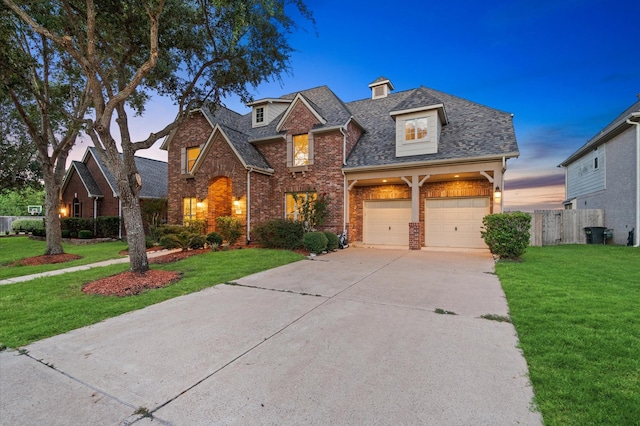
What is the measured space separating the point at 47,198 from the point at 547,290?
16.8m

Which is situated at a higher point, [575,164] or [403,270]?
[575,164]

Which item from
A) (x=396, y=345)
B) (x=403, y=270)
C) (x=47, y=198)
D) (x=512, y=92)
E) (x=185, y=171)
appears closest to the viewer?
(x=396, y=345)

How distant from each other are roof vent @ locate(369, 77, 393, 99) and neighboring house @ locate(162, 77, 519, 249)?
5.85ft

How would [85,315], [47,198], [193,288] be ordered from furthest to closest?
[47,198] → [193,288] → [85,315]

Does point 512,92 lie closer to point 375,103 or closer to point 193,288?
point 375,103

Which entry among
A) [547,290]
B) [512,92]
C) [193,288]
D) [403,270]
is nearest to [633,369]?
[547,290]

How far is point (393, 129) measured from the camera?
1473 cm

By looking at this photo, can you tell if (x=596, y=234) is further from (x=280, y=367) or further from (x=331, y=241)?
(x=280, y=367)

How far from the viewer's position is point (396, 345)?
3.36 m

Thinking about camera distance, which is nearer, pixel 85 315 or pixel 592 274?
pixel 85 315

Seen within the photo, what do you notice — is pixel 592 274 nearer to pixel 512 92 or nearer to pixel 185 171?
pixel 512 92

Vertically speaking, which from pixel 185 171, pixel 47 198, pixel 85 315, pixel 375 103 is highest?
pixel 375 103

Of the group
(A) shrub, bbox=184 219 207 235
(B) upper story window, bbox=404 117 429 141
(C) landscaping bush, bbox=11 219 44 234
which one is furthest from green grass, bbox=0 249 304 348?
(C) landscaping bush, bbox=11 219 44 234

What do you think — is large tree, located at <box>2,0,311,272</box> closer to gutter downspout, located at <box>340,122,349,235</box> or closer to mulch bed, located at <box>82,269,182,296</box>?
mulch bed, located at <box>82,269,182,296</box>
